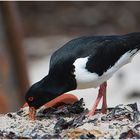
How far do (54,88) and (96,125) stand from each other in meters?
0.94

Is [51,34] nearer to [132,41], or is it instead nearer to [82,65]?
[132,41]

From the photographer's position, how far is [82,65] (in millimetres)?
6805

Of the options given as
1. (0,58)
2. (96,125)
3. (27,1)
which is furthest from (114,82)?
(96,125)

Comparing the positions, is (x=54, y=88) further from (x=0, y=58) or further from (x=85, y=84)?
(x=0, y=58)

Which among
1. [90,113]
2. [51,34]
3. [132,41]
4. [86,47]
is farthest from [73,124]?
[51,34]

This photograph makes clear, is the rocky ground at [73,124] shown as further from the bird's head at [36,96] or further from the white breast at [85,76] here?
the white breast at [85,76]

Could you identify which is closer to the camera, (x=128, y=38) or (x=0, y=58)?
(x=128, y=38)

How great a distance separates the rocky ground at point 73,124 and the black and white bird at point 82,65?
0.58ft

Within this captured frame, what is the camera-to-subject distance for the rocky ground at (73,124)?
5926mm

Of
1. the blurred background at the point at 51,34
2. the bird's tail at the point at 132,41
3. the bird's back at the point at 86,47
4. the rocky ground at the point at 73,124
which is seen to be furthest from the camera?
the blurred background at the point at 51,34

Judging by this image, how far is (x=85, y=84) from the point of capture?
693 centimetres

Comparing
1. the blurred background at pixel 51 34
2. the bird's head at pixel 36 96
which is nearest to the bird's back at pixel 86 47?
the bird's head at pixel 36 96

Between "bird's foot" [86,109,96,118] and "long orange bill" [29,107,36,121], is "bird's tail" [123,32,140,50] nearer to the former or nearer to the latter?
"bird's foot" [86,109,96,118]

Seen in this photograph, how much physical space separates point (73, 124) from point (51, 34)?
12314mm
